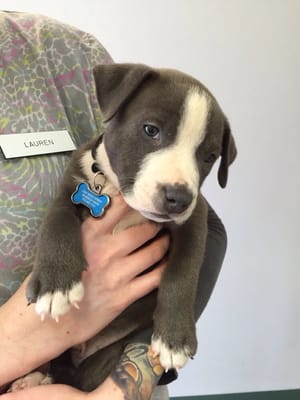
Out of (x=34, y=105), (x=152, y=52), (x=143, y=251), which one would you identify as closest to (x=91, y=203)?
(x=143, y=251)

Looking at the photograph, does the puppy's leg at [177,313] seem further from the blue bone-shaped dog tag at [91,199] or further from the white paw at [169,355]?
the blue bone-shaped dog tag at [91,199]

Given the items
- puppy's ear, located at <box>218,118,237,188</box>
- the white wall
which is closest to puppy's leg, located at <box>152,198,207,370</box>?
puppy's ear, located at <box>218,118,237,188</box>

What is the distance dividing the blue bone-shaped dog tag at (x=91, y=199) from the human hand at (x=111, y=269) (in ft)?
0.06

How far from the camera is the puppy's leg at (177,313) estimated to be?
1253 millimetres

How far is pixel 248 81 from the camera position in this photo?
2.59 metres

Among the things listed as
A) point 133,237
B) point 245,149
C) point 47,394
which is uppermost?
point 133,237

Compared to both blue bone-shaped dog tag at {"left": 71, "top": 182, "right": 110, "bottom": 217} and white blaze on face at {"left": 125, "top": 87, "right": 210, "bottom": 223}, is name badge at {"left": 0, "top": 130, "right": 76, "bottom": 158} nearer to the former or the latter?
blue bone-shaped dog tag at {"left": 71, "top": 182, "right": 110, "bottom": 217}

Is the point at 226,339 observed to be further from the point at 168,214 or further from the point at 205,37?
the point at 168,214

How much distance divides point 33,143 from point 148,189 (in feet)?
1.28

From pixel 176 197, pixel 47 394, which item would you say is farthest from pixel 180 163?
pixel 47 394

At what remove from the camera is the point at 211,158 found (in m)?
1.32

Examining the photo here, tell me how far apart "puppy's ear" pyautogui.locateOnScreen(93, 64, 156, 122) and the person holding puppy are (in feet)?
0.74

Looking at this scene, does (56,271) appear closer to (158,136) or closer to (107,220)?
(107,220)

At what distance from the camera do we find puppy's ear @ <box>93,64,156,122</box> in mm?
1241
